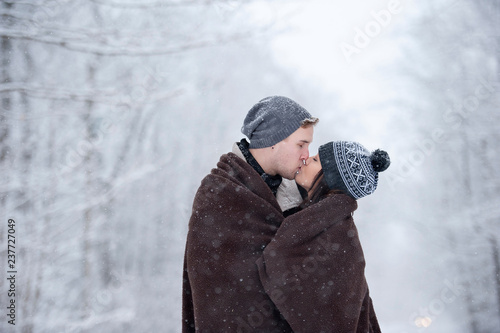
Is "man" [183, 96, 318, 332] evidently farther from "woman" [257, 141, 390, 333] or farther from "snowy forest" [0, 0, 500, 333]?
"snowy forest" [0, 0, 500, 333]

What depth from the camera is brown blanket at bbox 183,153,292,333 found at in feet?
4.86

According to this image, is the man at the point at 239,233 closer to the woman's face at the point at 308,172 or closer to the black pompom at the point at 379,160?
the woman's face at the point at 308,172

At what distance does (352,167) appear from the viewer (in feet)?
4.91

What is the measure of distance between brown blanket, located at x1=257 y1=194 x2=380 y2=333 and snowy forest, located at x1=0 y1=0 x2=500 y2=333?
3.56 meters

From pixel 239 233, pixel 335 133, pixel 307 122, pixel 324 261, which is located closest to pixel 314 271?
pixel 324 261

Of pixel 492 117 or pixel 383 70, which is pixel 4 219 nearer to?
pixel 383 70

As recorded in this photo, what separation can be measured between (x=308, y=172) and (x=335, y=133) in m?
4.37

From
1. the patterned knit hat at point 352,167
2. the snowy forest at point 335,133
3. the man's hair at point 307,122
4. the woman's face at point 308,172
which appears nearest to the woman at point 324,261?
the patterned knit hat at point 352,167

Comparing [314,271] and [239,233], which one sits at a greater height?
[239,233]

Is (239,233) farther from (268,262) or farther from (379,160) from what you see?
(379,160)

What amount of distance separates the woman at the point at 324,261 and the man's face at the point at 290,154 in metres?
0.19

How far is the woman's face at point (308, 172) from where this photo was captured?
5.27 ft

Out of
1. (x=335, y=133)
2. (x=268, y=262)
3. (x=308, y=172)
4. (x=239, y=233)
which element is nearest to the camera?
(x=268, y=262)

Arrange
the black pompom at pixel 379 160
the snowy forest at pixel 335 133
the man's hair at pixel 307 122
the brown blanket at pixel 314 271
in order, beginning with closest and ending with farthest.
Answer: the brown blanket at pixel 314 271 → the black pompom at pixel 379 160 → the man's hair at pixel 307 122 → the snowy forest at pixel 335 133
